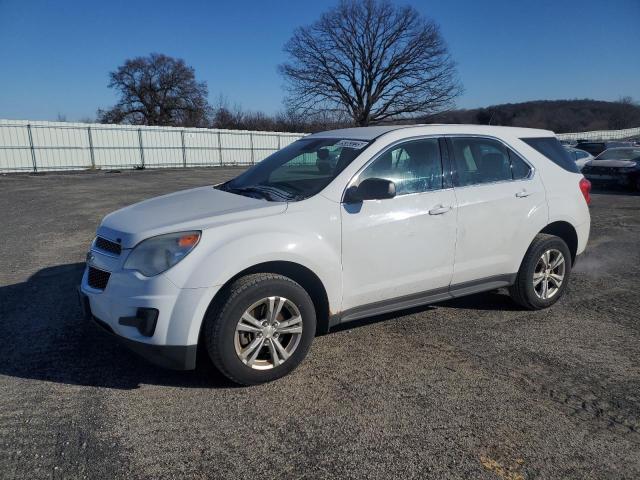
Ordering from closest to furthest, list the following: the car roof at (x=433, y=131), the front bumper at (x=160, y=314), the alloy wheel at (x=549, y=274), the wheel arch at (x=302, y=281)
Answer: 1. the front bumper at (x=160, y=314)
2. the wheel arch at (x=302, y=281)
3. the car roof at (x=433, y=131)
4. the alloy wheel at (x=549, y=274)

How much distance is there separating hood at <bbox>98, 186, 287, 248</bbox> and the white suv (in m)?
0.02

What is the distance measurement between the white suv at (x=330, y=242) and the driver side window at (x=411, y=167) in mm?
10

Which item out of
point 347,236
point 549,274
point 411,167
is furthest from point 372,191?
point 549,274

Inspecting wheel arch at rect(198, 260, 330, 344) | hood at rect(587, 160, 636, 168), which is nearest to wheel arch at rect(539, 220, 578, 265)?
wheel arch at rect(198, 260, 330, 344)

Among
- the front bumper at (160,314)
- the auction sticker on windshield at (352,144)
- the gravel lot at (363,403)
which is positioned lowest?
the gravel lot at (363,403)

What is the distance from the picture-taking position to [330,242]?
3.50 metres

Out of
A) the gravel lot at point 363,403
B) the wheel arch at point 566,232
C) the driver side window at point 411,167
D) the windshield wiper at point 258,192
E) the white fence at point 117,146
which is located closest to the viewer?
the gravel lot at point 363,403

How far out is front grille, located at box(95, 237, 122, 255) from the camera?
3.30 metres

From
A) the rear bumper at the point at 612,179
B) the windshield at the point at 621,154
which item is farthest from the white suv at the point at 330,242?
the windshield at the point at 621,154

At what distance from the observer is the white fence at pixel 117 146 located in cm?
2473

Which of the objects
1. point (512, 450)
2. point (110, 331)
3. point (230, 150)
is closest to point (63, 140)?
point (230, 150)

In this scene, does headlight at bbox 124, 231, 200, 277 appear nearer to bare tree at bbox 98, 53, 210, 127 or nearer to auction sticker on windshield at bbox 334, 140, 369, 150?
auction sticker on windshield at bbox 334, 140, 369, 150

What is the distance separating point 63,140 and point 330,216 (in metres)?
27.5

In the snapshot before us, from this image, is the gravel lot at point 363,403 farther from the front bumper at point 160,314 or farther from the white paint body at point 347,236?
Result: the white paint body at point 347,236
